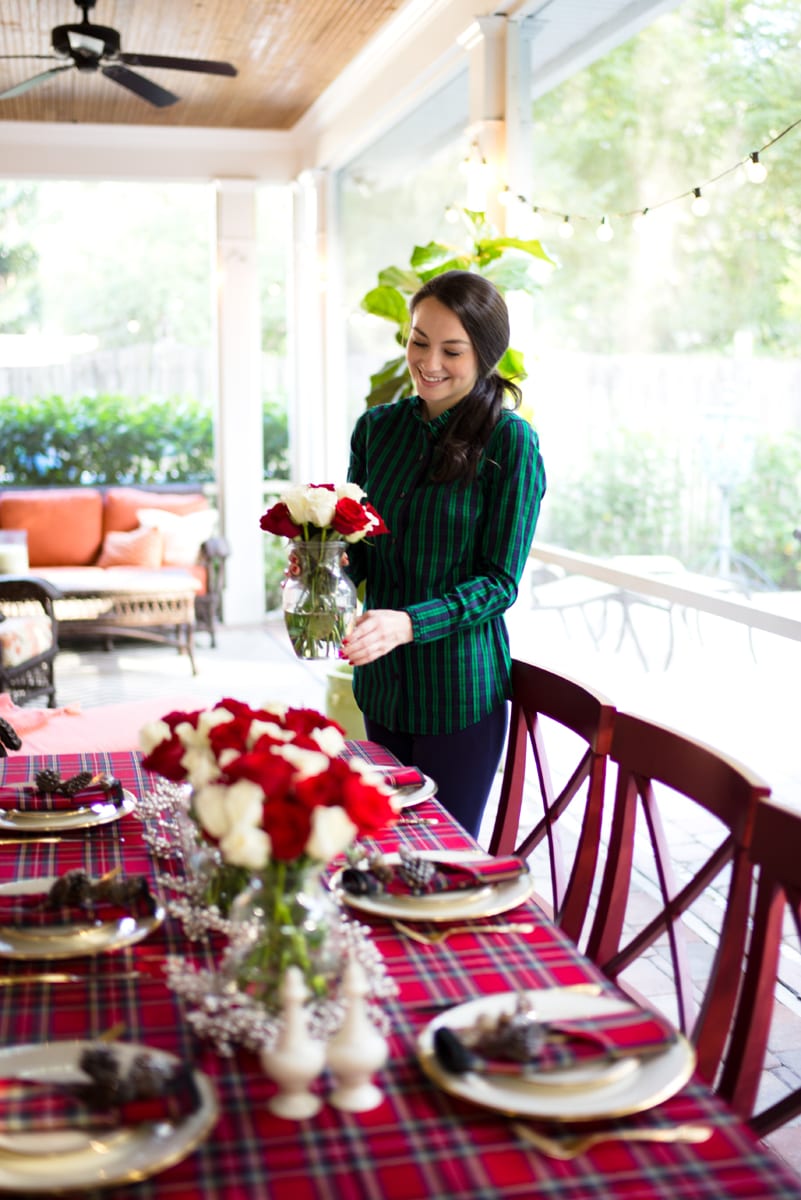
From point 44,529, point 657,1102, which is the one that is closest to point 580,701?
point 657,1102

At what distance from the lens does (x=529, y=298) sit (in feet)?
14.7

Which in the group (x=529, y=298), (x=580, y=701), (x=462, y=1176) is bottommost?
(x=462, y=1176)

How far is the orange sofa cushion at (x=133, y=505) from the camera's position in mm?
7887

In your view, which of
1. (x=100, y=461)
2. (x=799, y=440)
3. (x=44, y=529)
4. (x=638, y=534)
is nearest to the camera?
(x=799, y=440)

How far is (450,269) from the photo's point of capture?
3.91m

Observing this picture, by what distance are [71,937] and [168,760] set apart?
0.78ft

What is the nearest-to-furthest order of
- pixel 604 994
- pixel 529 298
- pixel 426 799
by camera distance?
1. pixel 604 994
2. pixel 426 799
3. pixel 529 298

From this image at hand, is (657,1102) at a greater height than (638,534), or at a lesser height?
lesser

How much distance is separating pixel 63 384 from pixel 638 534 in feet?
19.7

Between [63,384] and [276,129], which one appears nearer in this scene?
[276,129]

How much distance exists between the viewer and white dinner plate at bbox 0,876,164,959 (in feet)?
4.72

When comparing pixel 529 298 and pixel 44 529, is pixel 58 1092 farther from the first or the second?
pixel 44 529

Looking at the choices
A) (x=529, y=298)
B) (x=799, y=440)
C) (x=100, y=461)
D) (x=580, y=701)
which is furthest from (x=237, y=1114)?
(x=100, y=461)

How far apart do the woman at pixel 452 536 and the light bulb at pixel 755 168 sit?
1.19 metres
